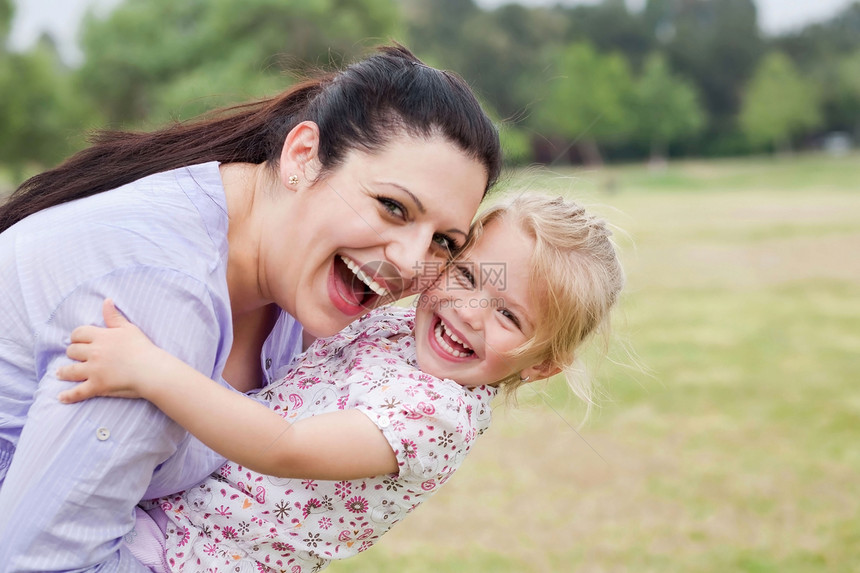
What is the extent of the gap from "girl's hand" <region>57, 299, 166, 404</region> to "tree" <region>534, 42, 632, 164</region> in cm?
4257

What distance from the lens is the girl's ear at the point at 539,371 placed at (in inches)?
98.3

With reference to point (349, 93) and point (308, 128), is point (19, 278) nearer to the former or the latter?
point (308, 128)

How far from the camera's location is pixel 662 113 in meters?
49.1

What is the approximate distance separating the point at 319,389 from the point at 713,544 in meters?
4.00

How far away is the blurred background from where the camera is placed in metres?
5.26

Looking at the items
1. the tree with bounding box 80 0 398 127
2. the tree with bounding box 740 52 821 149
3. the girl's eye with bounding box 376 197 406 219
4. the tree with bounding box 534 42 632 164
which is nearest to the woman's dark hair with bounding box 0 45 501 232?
the girl's eye with bounding box 376 197 406 219

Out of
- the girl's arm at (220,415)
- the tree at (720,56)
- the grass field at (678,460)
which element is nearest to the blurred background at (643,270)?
the grass field at (678,460)

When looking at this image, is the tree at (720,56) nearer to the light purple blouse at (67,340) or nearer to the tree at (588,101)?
the tree at (588,101)

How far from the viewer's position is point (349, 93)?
7.06ft

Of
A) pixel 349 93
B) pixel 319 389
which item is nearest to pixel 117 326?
pixel 319 389

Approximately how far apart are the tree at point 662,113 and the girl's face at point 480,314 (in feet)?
159

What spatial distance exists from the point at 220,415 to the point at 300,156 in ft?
2.17

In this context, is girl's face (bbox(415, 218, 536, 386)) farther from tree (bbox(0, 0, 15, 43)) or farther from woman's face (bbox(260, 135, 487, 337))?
tree (bbox(0, 0, 15, 43))

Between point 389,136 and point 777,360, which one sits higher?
point 389,136
